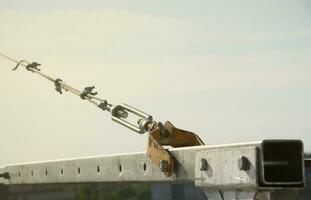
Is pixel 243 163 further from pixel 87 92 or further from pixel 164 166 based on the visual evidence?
pixel 87 92

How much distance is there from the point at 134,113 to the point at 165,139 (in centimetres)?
97

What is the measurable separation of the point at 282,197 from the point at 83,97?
4016 millimetres

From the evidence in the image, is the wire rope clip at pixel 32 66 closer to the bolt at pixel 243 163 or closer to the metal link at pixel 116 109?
the metal link at pixel 116 109

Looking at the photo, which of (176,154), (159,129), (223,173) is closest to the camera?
(223,173)

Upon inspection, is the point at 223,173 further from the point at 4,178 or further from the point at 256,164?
the point at 4,178

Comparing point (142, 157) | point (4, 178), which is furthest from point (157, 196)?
point (142, 157)

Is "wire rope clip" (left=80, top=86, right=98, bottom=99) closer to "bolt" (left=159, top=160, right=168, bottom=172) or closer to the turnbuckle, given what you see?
the turnbuckle

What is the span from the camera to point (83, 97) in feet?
25.8

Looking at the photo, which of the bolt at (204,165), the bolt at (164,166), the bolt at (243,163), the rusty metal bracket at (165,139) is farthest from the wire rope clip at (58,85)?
the bolt at (243,163)

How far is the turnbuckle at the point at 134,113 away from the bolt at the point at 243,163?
1939 millimetres

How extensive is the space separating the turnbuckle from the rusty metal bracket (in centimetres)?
32

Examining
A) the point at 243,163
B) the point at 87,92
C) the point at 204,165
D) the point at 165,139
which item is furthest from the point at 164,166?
the point at 87,92

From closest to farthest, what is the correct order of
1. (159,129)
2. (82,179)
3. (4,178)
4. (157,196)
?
(159,129), (82,179), (4,178), (157,196)

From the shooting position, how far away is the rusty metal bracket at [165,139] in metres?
5.52
